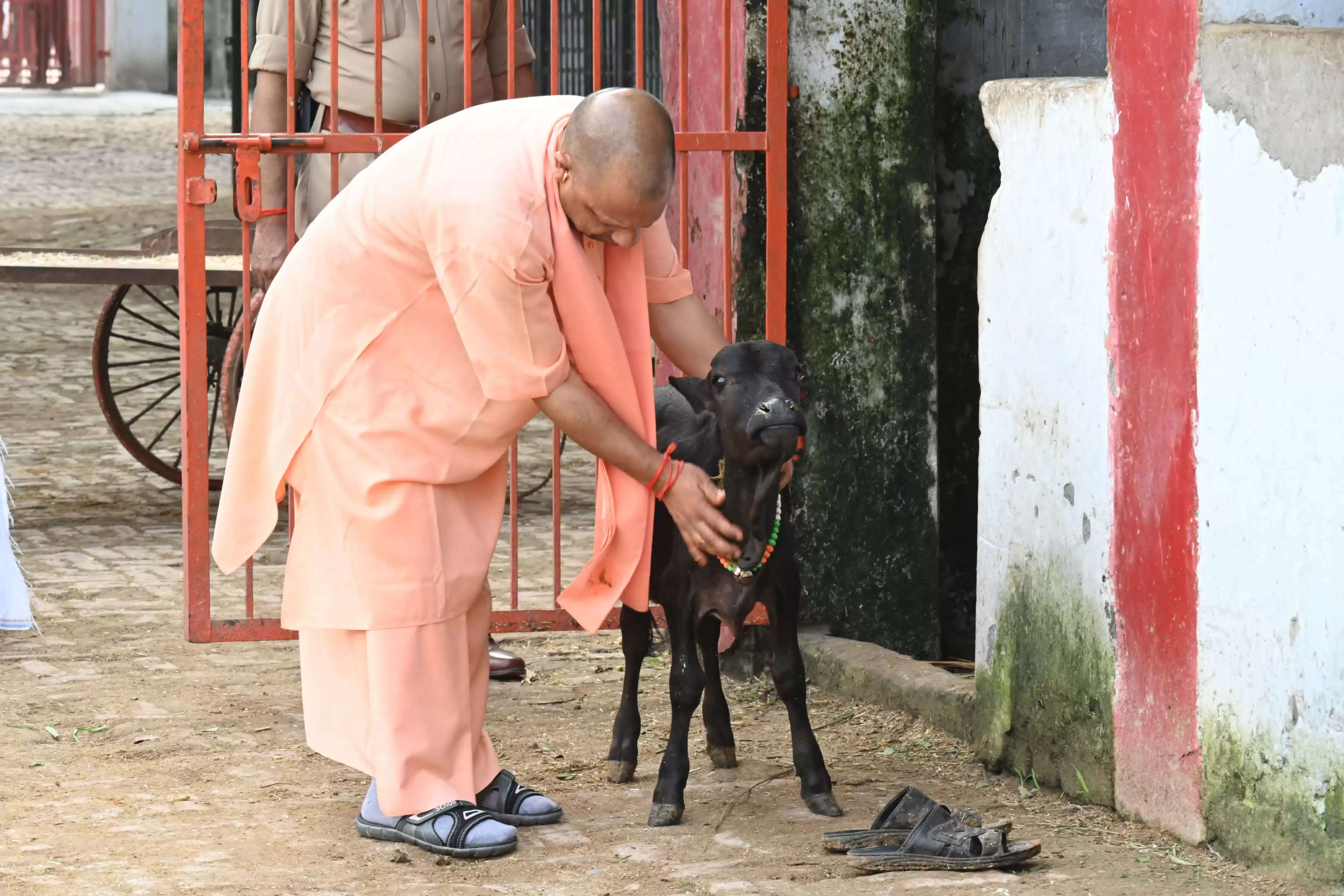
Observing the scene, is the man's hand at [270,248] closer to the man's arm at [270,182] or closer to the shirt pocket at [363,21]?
the man's arm at [270,182]

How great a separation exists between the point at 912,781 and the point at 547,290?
173 cm

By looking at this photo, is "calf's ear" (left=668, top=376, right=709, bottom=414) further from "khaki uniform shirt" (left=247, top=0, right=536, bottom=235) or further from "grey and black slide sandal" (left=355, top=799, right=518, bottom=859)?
"khaki uniform shirt" (left=247, top=0, right=536, bottom=235)

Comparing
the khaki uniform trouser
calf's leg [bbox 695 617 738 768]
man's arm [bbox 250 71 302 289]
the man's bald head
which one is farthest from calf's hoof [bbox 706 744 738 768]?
the khaki uniform trouser

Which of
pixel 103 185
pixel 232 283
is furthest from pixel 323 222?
pixel 103 185

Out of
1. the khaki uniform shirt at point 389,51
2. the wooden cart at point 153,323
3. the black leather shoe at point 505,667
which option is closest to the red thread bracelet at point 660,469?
the black leather shoe at point 505,667

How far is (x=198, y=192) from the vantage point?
17.1ft

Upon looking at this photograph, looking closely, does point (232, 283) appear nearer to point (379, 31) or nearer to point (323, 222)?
point (379, 31)

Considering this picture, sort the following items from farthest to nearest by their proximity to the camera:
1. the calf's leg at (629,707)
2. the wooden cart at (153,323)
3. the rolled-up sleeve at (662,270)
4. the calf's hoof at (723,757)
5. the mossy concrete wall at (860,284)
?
the wooden cart at (153,323) → the mossy concrete wall at (860,284) → the calf's hoof at (723,757) → the calf's leg at (629,707) → the rolled-up sleeve at (662,270)

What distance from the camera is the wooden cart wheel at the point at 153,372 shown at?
346 inches

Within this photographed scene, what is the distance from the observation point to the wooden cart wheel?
28.8 ft

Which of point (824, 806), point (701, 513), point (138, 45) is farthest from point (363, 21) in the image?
point (138, 45)

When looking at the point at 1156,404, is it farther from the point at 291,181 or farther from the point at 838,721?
the point at 291,181

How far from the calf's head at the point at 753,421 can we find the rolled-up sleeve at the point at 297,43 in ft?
7.15

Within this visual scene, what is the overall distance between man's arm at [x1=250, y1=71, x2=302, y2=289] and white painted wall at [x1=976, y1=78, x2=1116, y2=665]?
217 cm
